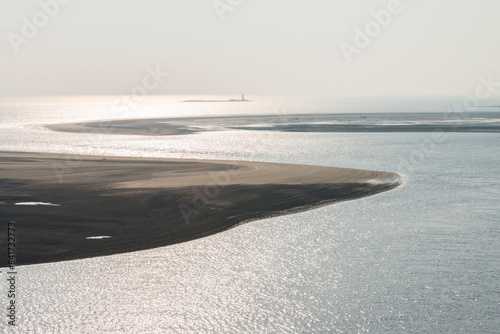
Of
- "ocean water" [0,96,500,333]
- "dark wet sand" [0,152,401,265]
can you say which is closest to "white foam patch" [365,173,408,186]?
"dark wet sand" [0,152,401,265]

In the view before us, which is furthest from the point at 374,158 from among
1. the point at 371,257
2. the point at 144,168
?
the point at 371,257

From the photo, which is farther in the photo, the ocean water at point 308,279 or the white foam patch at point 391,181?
the white foam patch at point 391,181

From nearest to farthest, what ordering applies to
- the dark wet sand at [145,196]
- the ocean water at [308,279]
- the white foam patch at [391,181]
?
the ocean water at [308,279], the dark wet sand at [145,196], the white foam patch at [391,181]

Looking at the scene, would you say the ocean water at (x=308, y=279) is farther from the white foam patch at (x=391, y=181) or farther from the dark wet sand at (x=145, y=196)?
the white foam patch at (x=391, y=181)

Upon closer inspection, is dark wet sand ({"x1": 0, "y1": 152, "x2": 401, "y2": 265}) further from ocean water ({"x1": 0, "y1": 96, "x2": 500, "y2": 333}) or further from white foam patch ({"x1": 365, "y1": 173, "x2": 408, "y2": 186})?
ocean water ({"x1": 0, "y1": 96, "x2": 500, "y2": 333})

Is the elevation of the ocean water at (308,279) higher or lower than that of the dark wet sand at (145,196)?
lower

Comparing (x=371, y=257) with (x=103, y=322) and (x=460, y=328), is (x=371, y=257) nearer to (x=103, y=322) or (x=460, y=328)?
(x=460, y=328)

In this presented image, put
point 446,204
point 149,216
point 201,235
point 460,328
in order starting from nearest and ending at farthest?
point 460,328 → point 201,235 → point 149,216 → point 446,204

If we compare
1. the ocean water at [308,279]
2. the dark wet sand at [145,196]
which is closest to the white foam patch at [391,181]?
the dark wet sand at [145,196]

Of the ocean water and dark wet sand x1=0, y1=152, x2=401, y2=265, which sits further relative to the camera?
dark wet sand x1=0, y1=152, x2=401, y2=265
